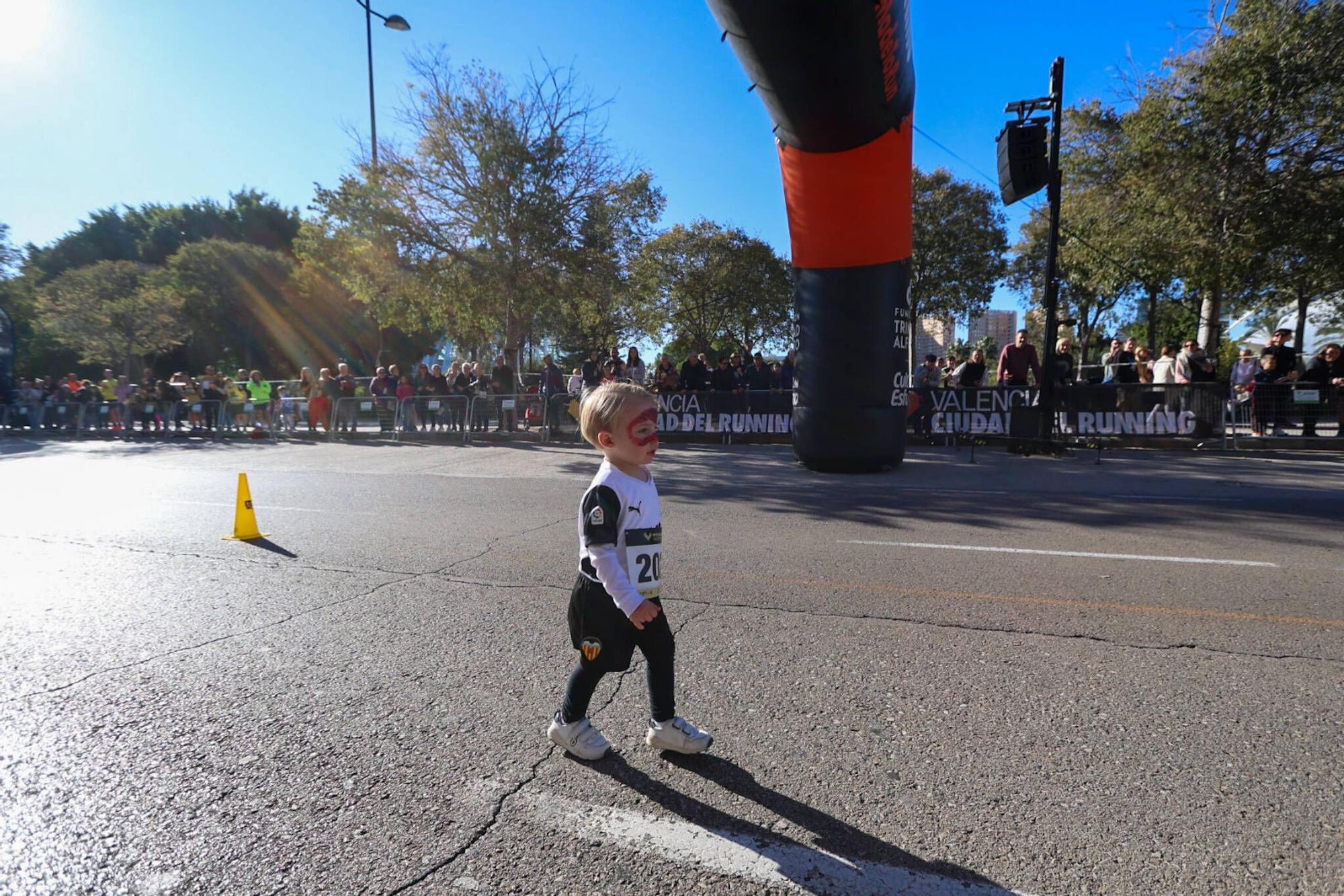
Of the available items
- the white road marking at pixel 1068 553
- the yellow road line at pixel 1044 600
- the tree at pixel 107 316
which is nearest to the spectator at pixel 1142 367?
the white road marking at pixel 1068 553

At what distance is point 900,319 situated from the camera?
31.7ft

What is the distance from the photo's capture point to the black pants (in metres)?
2.55

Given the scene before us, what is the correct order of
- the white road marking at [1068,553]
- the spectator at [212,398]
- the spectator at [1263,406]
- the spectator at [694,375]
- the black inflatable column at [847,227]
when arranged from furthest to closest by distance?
the spectator at [212,398] < the spectator at [694,375] < the spectator at [1263,406] < the black inflatable column at [847,227] < the white road marking at [1068,553]

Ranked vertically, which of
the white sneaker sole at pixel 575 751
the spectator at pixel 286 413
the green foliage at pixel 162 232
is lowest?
the white sneaker sole at pixel 575 751

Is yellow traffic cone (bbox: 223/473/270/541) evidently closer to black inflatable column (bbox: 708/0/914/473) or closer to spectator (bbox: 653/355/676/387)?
black inflatable column (bbox: 708/0/914/473)

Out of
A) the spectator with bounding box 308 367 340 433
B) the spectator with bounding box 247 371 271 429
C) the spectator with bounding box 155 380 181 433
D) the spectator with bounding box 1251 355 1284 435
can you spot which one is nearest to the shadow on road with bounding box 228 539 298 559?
the spectator with bounding box 308 367 340 433

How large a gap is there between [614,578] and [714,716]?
955mm

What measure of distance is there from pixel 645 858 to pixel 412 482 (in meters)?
9.11

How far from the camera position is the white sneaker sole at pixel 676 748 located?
260 centimetres

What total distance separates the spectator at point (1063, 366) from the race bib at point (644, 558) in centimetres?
1214

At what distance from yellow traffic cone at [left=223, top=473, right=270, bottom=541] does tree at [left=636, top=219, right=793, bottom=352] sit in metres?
29.7

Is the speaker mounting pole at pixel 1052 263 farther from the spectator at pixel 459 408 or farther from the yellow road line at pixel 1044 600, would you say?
the spectator at pixel 459 408

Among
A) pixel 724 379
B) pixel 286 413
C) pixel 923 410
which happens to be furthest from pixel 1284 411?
pixel 286 413

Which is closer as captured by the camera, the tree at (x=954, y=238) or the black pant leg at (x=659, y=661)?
the black pant leg at (x=659, y=661)
